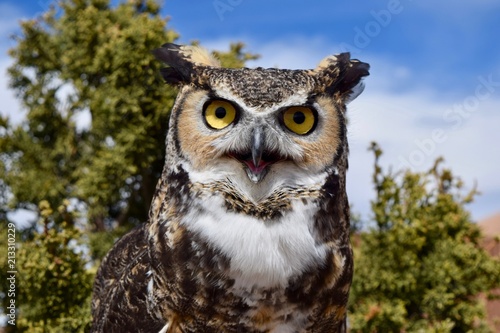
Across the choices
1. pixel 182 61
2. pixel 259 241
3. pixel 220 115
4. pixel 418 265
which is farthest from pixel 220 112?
pixel 418 265

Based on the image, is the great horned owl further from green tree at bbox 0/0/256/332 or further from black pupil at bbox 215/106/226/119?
green tree at bbox 0/0/256/332

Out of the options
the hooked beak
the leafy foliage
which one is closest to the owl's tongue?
the hooked beak

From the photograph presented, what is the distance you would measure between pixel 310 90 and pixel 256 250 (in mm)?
530

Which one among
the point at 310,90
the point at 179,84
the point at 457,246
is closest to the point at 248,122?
the point at 310,90

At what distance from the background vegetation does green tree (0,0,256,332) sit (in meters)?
0.01

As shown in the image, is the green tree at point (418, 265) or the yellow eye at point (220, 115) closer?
the yellow eye at point (220, 115)

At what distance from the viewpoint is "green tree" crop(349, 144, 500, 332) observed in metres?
4.37

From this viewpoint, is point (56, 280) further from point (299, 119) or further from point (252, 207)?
point (299, 119)

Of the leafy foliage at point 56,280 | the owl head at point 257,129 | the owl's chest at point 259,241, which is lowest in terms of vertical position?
the leafy foliage at point 56,280

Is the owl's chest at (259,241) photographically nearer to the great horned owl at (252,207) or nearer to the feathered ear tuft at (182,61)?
the great horned owl at (252,207)

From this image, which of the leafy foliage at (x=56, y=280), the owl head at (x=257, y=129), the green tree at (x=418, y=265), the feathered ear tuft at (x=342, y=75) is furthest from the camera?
the green tree at (x=418, y=265)

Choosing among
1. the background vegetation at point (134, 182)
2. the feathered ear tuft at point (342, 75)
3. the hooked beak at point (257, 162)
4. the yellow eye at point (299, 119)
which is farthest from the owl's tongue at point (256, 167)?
the background vegetation at point (134, 182)

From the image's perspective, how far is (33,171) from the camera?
4.69m

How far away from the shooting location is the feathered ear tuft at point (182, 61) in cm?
189
